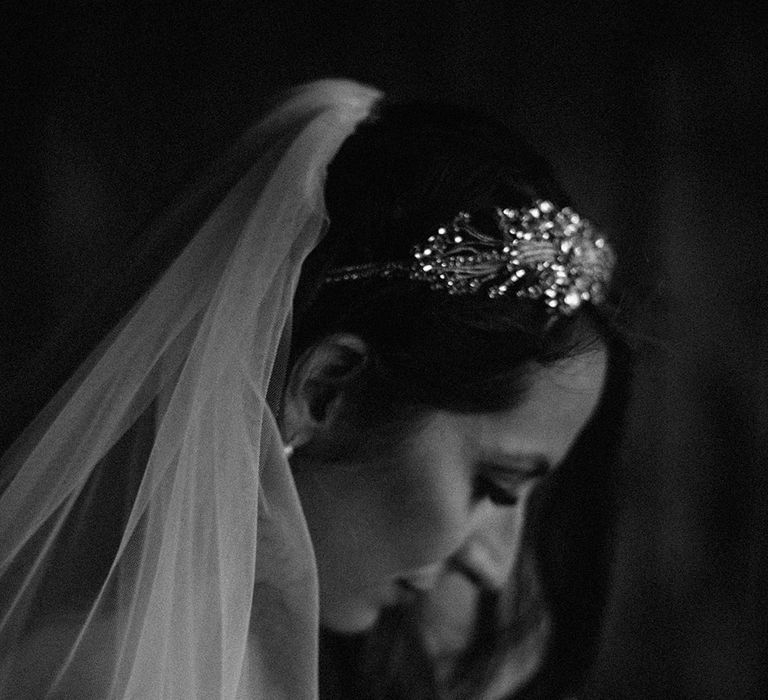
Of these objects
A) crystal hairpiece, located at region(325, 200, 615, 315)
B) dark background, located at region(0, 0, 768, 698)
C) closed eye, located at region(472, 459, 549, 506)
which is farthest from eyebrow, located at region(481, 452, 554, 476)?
dark background, located at region(0, 0, 768, 698)

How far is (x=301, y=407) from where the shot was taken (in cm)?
69

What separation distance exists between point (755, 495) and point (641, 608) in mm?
200

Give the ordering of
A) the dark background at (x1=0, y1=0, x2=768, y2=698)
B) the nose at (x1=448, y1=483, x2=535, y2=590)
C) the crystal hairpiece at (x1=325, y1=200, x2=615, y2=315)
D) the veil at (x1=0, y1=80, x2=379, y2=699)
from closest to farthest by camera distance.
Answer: the veil at (x1=0, y1=80, x2=379, y2=699)
the crystal hairpiece at (x1=325, y1=200, x2=615, y2=315)
the nose at (x1=448, y1=483, x2=535, y2=590)
the dark background at (x1=0, y1=0, x2=768, y2=698)

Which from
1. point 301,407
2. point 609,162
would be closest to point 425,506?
point 301,407

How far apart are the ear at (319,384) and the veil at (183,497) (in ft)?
0.21

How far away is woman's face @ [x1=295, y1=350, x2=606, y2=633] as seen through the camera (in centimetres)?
71

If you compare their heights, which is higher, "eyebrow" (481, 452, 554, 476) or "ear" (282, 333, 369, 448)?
"ear" (282, 333, 369, 448)

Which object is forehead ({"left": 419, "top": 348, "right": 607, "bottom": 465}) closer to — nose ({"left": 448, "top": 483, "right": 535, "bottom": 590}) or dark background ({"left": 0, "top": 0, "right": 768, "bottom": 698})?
nose ({"left": 448, "top": 483, "right": 535, "bottom": 590})

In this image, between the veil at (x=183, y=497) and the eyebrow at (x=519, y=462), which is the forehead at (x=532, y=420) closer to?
the eyebrow at (x=519, y=462)

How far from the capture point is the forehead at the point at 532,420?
700 mm

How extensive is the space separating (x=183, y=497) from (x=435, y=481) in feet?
0.79

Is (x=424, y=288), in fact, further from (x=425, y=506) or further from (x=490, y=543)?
(x=490, y=543)

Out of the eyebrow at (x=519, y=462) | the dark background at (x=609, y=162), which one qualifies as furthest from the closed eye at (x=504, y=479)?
the dark background at (x=609, y=162)

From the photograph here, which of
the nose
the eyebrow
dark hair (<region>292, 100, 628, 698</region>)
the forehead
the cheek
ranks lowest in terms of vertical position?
the nose
